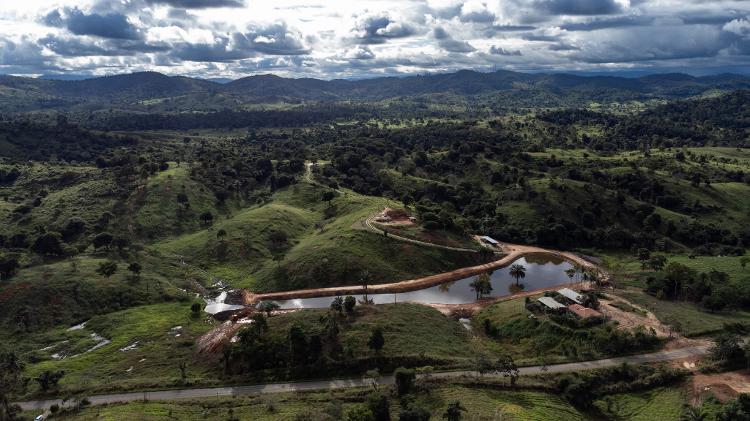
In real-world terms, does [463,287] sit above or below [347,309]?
below

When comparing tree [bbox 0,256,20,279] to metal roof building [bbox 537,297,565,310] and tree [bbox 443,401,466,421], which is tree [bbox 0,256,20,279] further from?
metal roof building [bbox 537,297,565,310]

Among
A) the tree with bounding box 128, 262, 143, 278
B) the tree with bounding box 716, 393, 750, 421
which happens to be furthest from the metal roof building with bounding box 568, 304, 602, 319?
the tree with bounding box 128, 262, 143, 278

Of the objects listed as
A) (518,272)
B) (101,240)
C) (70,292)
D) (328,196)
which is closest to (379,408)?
(518,272)

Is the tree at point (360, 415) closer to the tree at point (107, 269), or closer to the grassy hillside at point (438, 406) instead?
the grassy hillside at point (438, 406)

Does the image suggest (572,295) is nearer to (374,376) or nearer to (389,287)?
(389,287)

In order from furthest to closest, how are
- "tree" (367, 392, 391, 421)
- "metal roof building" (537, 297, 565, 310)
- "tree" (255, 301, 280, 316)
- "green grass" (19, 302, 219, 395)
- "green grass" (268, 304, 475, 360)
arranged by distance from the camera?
"tree" (255, 301, 280, 316), "metal roof building" (537, 297, 565, 310), "green grass" (268, 304, 475, 360), "green grass" (19, 302, 219, 395), "tree" (367, 392, 391, 421)

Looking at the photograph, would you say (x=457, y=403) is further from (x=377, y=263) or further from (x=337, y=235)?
(x=337, y=235)

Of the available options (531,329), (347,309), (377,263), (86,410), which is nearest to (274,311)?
(347,309)
